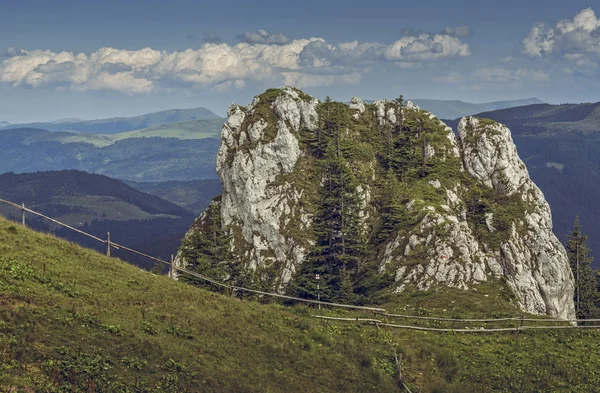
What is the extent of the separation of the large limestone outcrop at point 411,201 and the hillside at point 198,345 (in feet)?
85.1

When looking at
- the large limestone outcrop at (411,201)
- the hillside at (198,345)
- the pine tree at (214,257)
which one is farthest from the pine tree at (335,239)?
the hillside at (198,345)

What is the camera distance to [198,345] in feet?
123

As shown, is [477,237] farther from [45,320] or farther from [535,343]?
[45,320]

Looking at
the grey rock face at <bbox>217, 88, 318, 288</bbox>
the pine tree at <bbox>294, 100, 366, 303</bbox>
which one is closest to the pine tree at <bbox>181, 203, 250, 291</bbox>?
the grey rock face at <bbox>217, 88, 318, 288</bbox>

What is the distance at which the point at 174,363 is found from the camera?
34250 millimetres

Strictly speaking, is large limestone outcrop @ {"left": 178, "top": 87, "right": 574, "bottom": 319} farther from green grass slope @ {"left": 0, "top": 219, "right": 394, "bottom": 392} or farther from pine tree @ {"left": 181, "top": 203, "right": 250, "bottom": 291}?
green grass slope @ {"left": 0, "top": 219, "right": 394, "bottom": 392}

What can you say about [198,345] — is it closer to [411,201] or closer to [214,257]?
[214,257]

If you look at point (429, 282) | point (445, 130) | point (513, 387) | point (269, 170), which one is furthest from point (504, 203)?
point (513, 387)

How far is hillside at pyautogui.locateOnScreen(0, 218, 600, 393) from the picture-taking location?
104 ft

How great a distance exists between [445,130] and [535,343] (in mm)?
59182

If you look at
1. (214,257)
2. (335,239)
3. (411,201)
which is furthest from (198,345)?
(411,201)

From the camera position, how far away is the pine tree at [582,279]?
9950 centimetres

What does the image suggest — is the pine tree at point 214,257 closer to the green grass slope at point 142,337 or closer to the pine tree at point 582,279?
the green grass slope at point 142,337

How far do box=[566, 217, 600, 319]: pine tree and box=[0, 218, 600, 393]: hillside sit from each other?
52730mm
